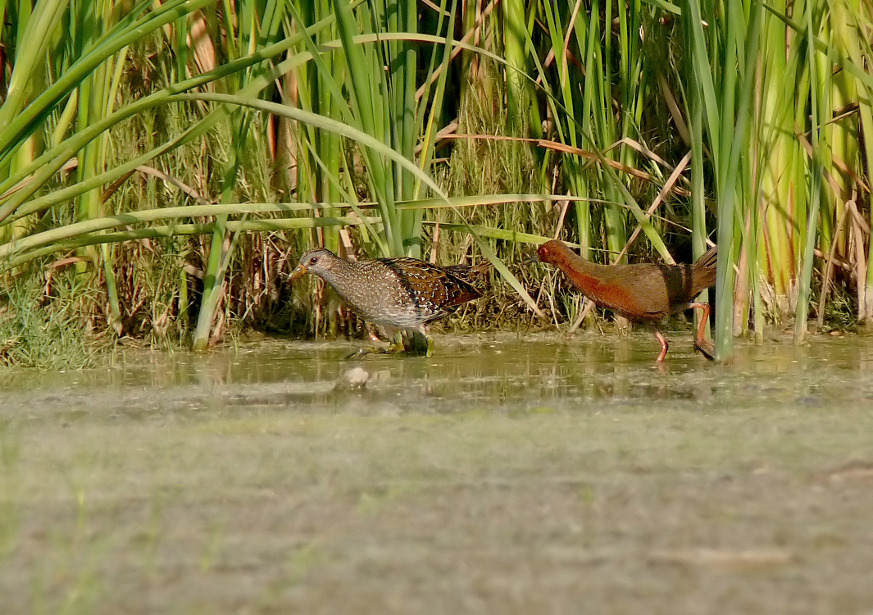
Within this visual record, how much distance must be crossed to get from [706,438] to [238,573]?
5.43ft

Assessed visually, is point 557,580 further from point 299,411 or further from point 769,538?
point 299,411

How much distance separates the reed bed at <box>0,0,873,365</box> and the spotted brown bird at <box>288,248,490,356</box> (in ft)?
0.53

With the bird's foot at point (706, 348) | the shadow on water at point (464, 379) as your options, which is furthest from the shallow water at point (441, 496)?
the bird's foot at point (706, 348)

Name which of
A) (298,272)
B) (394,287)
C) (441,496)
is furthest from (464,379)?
(441,496)

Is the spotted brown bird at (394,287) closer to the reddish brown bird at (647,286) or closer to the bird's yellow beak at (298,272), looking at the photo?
the bird's yellow beak at (298,272)

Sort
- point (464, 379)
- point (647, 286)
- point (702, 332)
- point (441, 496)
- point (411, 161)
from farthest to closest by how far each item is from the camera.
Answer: point (647, 286), point (702, 332), point (411, 161), point (464, 379), point (441, 496)

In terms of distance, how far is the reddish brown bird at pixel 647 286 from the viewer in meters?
5.74

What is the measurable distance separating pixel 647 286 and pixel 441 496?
3.31 meters

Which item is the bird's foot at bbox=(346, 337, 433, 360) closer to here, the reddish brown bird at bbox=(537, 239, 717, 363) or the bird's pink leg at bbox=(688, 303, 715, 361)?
the reddish brown bird at bbox=(537, 239, 717, 363)

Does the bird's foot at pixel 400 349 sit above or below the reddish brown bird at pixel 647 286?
below

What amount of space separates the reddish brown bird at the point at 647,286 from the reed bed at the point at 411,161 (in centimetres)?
18

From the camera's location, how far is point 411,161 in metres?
5.64

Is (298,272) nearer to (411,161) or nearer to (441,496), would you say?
(411,161)

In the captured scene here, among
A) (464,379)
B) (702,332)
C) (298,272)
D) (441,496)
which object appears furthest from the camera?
A: (298,272)
